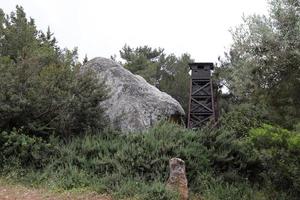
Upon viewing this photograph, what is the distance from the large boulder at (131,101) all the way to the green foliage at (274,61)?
3.13 m

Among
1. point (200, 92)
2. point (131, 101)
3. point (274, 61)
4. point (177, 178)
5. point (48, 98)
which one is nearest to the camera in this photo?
point (177, 178)

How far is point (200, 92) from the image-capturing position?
2789cm

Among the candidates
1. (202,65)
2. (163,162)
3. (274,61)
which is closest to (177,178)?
(163,162)

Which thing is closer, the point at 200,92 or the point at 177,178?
the point at 177,178

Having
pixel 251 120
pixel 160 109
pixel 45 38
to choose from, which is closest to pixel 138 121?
pixel 160 109

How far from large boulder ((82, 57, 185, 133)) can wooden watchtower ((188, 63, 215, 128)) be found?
10.9m

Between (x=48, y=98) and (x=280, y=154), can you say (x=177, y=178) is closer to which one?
(x=280, y=154)

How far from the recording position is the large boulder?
14.5 meters

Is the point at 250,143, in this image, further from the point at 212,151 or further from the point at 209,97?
the point at 209,97

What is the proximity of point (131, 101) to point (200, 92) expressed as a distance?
13.5 meters

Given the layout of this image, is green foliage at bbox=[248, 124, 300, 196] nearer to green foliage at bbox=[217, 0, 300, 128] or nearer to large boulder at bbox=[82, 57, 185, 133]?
green foliage at bbox=[217, 0, 300, 128]

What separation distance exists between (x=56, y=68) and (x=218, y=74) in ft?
98.6

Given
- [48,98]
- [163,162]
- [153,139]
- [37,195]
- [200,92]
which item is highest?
[200,92]

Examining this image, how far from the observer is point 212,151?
1083 centimetres
